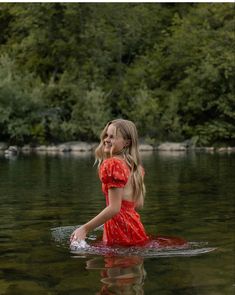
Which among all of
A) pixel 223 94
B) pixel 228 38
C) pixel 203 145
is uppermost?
pixel 228 38

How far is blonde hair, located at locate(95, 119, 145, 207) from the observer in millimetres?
7453

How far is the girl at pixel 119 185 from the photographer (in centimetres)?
732

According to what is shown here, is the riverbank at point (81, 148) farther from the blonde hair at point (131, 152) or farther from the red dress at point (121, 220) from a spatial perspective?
the blonde hair at point (131, 152)

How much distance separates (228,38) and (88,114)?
14004mm

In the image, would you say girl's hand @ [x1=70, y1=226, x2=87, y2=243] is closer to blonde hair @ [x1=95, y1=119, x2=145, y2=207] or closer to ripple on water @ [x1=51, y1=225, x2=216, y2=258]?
ripple on water @ [x1=51, y1=225, x2=216, y2=258]

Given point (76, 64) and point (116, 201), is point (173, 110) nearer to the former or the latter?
point (76, 64)

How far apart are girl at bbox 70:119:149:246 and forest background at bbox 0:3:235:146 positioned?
4160cm

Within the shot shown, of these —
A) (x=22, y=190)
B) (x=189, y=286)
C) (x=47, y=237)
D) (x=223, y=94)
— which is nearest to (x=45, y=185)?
(x=22, y=190)

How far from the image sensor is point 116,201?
24.1ft

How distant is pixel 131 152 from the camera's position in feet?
24.8

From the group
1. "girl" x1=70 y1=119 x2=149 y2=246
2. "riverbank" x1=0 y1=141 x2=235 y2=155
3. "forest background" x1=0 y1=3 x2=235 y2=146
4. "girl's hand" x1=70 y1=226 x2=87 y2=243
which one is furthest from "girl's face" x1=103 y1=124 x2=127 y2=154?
"forest background" x1=0 y1=3 x2=235 y2=146

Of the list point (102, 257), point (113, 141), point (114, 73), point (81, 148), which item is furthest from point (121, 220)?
point (114, 73)

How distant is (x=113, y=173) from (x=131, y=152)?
0.41 m

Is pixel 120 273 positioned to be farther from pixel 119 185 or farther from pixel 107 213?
pixel 119 185
